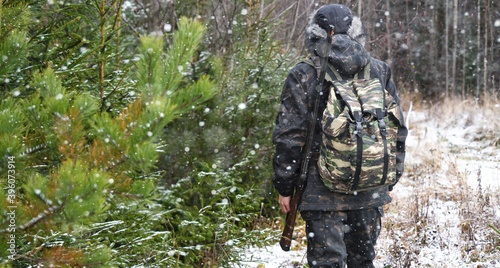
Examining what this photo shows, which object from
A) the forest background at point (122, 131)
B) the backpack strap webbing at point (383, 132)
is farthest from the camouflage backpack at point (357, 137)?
the forest background at point (122, 131)

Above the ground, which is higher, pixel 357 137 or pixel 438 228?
pixel 357 137

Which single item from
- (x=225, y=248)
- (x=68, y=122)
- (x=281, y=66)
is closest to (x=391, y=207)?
(x=281, y=66)

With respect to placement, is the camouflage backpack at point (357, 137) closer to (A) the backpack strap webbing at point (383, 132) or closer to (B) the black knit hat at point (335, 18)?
(A) the backpack strap webbing at point (383, 132)

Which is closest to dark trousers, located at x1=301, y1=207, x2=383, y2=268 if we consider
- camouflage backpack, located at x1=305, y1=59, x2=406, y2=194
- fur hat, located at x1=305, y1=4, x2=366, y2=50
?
camouflage backpack, located at x1=305, y1=59, x2=406, y2=194

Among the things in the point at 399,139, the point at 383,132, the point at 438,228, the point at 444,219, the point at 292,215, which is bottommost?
the point at 444,219

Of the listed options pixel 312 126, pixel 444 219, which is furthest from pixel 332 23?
pixel 444 219

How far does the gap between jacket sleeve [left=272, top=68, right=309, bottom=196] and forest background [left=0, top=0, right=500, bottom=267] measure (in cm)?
49

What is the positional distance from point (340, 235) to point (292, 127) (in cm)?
73

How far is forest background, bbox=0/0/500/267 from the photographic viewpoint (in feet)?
3.79

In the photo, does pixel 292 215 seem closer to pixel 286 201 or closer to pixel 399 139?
pixel 286 201

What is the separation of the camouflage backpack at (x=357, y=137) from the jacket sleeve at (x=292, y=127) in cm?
15

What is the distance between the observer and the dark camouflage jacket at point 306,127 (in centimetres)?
212

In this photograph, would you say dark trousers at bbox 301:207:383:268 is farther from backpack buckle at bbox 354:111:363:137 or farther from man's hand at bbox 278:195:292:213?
backpack buckle at bbox 354:111:363:137

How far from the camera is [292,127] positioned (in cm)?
215
